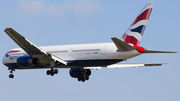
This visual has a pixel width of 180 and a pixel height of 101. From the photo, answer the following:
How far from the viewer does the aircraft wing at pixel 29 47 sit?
34000 mm

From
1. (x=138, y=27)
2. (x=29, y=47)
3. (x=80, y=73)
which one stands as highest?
(x=138, y=27)

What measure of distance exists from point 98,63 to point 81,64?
7.50 ft

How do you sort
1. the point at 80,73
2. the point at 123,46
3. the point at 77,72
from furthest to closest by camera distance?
the point at 77,72 → the point at 80,73 → the point at 123,46

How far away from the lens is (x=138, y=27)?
118 feet

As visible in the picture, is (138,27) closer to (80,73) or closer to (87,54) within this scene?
(87,54)

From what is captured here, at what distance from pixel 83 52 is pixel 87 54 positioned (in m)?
0.64

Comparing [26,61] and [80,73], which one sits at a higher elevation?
[26,61]

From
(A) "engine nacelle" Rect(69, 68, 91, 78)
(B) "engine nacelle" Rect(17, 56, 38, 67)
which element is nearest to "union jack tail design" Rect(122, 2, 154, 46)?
(A) "engine nacelle" Rect(69, 68, 91, 78)

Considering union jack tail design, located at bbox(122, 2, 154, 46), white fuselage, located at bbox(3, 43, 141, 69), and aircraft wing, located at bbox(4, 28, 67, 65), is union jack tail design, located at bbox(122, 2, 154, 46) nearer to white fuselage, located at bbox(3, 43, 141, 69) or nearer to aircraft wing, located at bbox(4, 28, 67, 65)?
white fuselage, located at bbox(3, 43, 141, 69)

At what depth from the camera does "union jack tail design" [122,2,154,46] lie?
3553cm

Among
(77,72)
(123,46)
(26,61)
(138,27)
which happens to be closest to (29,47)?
(26,61)

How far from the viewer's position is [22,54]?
1601 inches

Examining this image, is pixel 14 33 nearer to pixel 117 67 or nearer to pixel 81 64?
pixel 81 64

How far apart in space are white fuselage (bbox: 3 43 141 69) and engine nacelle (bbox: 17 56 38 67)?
0.83 metres
